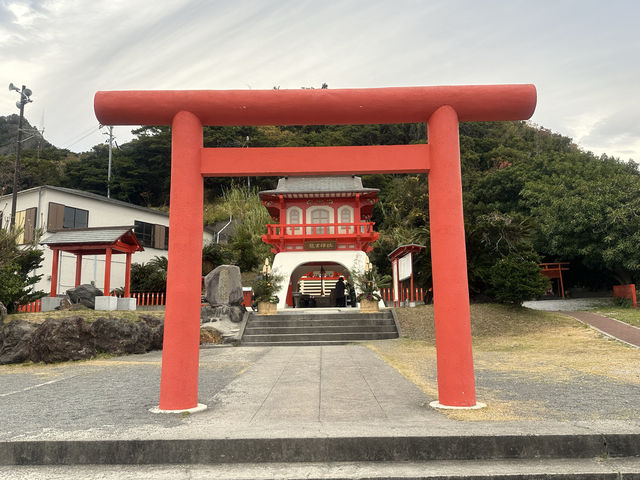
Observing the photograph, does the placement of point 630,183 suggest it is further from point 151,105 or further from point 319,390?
point 151,105

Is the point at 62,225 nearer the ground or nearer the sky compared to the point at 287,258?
nearer the sky

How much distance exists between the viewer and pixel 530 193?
26.5 meters

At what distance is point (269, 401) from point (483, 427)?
2.55m

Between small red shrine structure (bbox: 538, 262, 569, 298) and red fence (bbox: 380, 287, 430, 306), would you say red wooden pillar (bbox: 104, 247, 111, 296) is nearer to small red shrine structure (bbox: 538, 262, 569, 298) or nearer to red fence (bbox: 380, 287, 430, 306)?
red fence (bbox: 380, 287, 430, 306)

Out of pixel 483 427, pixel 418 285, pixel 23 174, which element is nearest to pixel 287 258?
pixel 418 285

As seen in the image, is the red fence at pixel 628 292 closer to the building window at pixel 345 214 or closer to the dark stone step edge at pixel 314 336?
the dark stone step edge at pixel 314 336

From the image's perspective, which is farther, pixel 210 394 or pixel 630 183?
pixel 630 183

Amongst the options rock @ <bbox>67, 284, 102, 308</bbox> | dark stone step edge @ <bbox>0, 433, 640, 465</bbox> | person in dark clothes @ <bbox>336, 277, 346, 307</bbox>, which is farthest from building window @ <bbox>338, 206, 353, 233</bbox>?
dark stone step edge @ <bbox>0, 433, 640, 465</bbox>

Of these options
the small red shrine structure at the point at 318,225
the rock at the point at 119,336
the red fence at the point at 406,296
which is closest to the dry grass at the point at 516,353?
the red fence at the point at 406,296

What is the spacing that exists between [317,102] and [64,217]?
78.1 feet

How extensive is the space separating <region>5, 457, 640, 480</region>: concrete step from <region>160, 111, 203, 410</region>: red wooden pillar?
1.35 m

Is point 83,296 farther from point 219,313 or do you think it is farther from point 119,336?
point 119,336

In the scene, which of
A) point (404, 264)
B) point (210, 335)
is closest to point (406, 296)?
point (404, 264)

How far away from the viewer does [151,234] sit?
2953 cm
